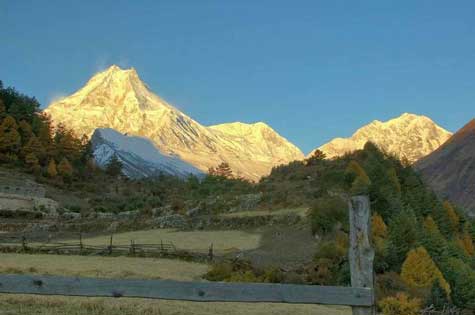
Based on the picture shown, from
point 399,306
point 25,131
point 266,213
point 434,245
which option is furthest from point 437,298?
point 25,131

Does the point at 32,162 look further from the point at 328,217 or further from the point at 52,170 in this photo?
the point at 328,217

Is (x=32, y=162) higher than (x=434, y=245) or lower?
higher

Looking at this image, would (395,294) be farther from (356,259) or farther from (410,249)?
(356,259)

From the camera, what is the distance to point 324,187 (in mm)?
44844

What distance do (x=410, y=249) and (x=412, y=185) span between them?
18711mm

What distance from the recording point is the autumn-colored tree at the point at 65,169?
74.1 m

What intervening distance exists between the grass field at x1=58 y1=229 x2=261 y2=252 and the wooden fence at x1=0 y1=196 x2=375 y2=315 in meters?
24.7

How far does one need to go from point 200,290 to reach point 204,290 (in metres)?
0.04

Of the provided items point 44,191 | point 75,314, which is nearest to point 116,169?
point 44,191

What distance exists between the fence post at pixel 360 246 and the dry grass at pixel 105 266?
14.5m

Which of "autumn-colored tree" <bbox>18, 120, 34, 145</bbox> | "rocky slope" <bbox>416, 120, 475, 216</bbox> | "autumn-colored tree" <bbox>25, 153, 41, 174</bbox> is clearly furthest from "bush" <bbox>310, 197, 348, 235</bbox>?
"rocky slope" <bbox>416, 120, 475, 216</bbox>

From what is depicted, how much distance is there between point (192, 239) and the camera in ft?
119

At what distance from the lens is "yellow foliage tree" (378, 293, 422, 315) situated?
1995 cm

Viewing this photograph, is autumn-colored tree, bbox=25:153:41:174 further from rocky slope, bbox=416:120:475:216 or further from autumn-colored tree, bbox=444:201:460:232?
rocky slope, bbox=416:120:475:216
